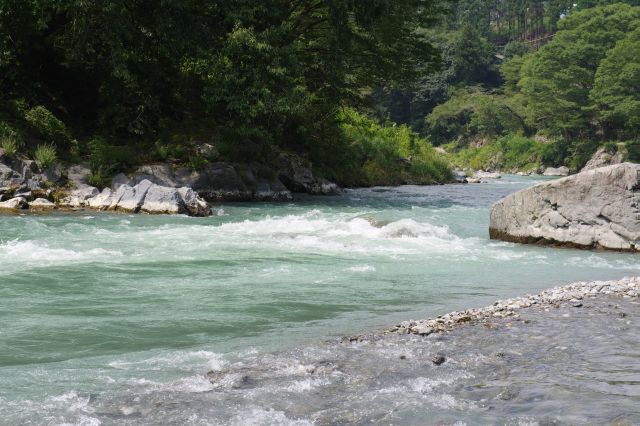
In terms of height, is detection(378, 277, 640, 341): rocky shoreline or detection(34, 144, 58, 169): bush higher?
detection(34, 144, 58, 169): bush

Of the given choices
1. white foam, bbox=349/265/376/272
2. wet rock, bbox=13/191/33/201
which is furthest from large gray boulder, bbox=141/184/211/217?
white foam, bbox=349/265/376/272

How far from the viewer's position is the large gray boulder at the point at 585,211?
13367 millimetres

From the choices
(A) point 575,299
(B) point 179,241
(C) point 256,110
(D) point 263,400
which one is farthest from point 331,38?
(D) point 263,400

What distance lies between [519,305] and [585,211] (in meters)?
6.14

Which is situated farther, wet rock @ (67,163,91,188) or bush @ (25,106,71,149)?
bush @ (25,106,71,149)

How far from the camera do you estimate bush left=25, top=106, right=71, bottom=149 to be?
73.7 ft

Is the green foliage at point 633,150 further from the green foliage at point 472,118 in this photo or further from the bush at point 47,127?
the bush at point 47,127

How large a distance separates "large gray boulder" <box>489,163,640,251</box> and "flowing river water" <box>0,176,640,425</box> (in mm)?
474

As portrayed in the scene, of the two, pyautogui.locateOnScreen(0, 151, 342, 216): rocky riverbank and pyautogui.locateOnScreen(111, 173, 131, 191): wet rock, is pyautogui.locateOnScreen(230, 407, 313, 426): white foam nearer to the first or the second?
pyautogui.locateOnScreen(0, 151, 342, 216): rocky riverbank

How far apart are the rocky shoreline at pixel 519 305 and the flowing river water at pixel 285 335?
377 mm

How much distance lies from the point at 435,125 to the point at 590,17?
21619 millimetres

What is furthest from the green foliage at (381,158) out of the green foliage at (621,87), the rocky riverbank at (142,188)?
the green foliage at (621,87)

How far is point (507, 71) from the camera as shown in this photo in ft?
278

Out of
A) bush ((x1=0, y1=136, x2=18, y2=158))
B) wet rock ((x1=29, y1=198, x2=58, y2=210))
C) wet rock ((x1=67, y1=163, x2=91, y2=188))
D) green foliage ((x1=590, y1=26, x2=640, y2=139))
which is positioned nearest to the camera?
wet rock ((x1=29, y1=198, x2=58, y2=210))
